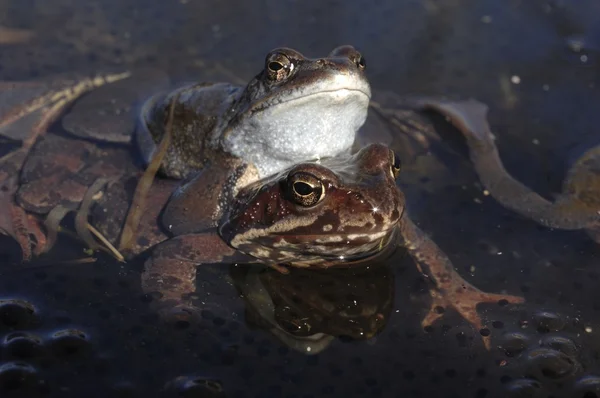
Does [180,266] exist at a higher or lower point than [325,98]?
lower

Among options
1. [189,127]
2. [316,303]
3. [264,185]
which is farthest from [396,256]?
[189,127]

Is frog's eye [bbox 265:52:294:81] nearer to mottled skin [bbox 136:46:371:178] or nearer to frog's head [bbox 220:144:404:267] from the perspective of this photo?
mottled skin [bbox 136:46:371:178]

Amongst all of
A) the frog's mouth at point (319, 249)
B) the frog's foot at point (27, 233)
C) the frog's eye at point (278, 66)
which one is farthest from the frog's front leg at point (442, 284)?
the frog's foot at point (27, 233)

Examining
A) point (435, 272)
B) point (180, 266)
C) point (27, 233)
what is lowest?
point (435, 272)

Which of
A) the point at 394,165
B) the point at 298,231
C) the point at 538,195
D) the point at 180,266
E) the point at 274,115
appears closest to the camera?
the point at 298,231

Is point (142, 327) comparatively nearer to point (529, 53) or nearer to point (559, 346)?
point (559, 346)

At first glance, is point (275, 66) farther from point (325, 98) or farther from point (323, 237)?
point (323, 237)

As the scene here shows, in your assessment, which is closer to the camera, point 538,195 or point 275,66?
point 275,66
